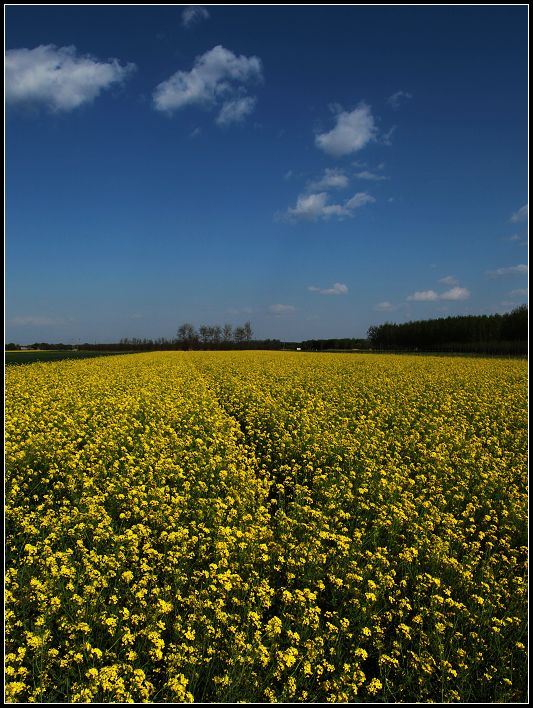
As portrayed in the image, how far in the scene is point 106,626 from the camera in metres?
3.52

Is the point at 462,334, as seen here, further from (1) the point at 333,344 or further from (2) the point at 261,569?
(2) the point at 261,569

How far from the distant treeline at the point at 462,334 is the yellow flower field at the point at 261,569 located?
169 feet

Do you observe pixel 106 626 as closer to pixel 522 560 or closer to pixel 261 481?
pixel 261 481

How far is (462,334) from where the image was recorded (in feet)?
248

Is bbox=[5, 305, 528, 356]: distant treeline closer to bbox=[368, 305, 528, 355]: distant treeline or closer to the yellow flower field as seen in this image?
bbox=[368, 305, 528, 355]: distant treeline

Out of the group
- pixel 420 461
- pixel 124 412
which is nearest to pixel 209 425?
pixel 124 412

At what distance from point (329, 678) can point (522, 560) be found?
3139mm

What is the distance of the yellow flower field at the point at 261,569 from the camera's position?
3.18 meters

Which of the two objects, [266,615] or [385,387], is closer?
[266,615]

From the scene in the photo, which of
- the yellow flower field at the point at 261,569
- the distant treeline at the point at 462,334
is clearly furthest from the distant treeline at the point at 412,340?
the yellow flower field at the point at 261,569

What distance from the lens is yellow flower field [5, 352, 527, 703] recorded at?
3.18 meters

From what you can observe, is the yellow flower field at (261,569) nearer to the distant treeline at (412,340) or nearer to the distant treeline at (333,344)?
the distant treeline at (412,340)

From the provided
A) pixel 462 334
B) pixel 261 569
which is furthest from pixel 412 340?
pixel 261 569

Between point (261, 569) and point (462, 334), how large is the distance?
79415 millimetres
